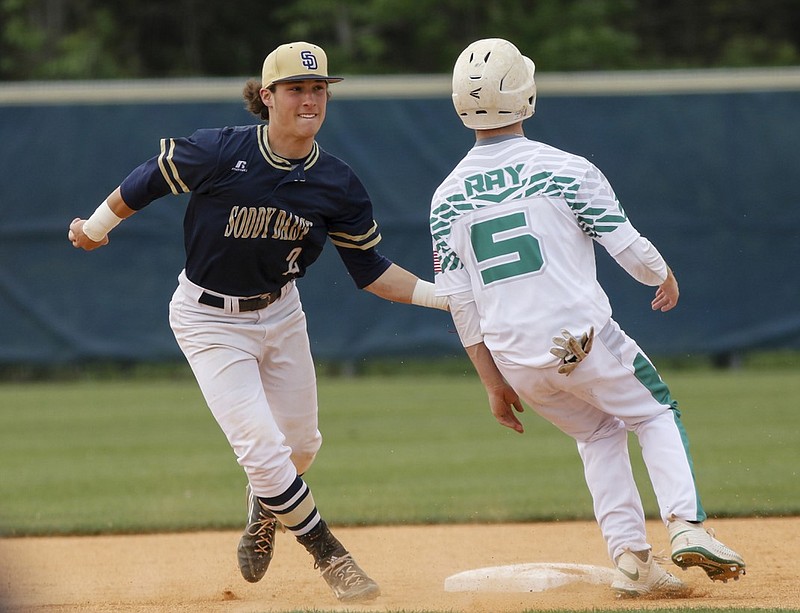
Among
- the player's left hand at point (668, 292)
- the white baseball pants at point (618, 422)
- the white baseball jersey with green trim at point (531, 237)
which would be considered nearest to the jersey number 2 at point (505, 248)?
the white baseball jersey with green trim at point (531, 237)

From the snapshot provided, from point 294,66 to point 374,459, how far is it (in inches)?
184

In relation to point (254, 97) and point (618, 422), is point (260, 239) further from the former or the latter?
point (618, 422)

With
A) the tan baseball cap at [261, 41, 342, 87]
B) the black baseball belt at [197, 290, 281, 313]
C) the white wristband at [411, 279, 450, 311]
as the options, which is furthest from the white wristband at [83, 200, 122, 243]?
the white wristband at [411, 279, 450, 311]

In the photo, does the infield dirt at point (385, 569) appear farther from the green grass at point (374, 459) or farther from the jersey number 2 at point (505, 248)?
the jersey number 2 at point (505, 248)

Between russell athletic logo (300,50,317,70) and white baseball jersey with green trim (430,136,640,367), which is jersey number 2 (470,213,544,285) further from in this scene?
russell athletic logo (300,50,317,70)

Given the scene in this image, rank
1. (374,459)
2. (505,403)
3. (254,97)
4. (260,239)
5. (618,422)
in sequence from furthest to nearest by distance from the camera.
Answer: (374,459)
(254,97)
(260,239)
(618,422)
(505,403)

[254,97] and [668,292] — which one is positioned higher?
[254,97]

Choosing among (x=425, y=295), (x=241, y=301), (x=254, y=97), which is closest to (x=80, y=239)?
(x=241, y=301)

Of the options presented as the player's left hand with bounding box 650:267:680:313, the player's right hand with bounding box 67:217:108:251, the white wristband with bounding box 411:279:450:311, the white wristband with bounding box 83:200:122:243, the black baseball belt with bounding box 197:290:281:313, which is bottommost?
the white wristband with bounding box 411:279:450:311

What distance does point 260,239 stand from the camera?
15.1 ft

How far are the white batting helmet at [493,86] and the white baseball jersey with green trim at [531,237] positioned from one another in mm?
104

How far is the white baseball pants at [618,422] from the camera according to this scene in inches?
165

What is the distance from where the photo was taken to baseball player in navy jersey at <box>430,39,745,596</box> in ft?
13.5

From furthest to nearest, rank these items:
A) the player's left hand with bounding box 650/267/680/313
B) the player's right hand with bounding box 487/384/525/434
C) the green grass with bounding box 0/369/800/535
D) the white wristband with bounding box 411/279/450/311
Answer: the green grass with bounding box 0/369/800/535
the white wristband with bounding box 411/279/450/311
the player's right hand with bounding box 487/384/525/434
the player's left hand with bounding box 650/267/680/313
